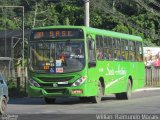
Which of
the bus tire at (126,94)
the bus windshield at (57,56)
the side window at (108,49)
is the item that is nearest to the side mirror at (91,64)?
the bus windshield at (57,56)

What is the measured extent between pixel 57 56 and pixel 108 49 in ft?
11.1

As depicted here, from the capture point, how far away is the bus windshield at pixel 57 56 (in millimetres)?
23297

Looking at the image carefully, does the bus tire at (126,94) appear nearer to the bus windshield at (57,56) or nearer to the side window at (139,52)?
the side window at (139,52)

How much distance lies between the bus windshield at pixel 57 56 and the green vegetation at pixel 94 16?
38812mm

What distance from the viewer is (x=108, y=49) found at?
26.0 metres

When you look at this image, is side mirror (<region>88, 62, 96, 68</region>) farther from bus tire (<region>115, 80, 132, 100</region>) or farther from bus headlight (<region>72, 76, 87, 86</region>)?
bus tire (<region>115, 80, 132, 100</region>)

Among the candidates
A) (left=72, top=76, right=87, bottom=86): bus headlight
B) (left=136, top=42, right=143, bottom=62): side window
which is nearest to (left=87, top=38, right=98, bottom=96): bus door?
(left=72, top=76, right=87, bottom=86): bus headlight

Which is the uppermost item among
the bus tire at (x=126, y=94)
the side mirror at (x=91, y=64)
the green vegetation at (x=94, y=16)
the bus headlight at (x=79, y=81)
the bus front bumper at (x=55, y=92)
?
the green vegetation at (x=94, y=16)

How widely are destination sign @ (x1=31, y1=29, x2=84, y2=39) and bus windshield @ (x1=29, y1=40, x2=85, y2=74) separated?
26 centimetres

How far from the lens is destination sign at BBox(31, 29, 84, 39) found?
23.6 meters

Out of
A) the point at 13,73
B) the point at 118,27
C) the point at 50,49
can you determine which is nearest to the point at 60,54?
the point at 50,49

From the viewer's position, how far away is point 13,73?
119ft

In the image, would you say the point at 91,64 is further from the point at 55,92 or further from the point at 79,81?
the point at 55,92

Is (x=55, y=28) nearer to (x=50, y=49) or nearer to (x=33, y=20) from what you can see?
(x=50, y=49)
